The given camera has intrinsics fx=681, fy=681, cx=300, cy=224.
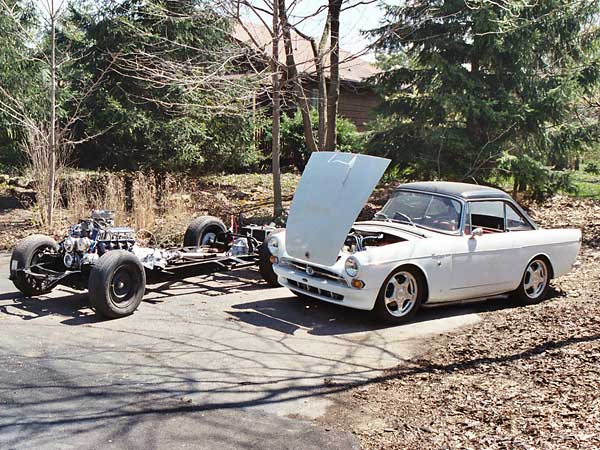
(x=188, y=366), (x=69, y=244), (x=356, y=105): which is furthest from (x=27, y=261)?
(x=356, y=105)

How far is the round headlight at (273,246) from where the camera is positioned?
8477 millimetres

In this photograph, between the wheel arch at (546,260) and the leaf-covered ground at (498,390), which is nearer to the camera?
the leaf-covered ground at (498,390)

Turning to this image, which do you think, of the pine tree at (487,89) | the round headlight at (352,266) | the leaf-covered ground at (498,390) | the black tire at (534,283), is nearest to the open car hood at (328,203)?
the round headlight at (352,266)

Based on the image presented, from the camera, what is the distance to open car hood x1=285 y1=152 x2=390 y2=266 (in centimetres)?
745

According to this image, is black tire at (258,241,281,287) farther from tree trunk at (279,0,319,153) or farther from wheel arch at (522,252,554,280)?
tree trunk at (279,0,319,153)

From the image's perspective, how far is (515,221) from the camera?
8.79 m

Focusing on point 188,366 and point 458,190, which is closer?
point 188,366

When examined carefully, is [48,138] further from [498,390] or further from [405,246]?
[498,390]

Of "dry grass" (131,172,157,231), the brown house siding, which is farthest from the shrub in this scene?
"dry grass" (131,172,157,231)

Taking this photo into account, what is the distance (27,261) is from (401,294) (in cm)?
434

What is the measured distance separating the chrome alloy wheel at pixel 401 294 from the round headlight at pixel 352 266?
45 cm

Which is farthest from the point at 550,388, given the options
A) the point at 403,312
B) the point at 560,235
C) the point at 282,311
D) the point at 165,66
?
the point at 165,66

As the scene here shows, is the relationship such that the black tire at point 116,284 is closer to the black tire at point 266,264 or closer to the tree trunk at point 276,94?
the black tire at point 266,264

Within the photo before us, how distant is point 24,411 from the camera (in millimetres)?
4832
